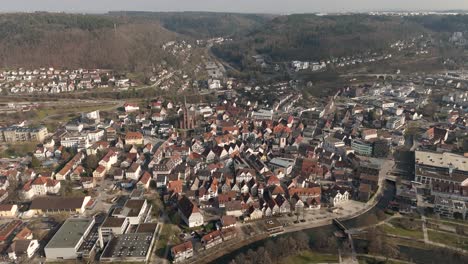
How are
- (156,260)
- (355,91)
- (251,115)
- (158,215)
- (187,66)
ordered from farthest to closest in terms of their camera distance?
1. (187,66)
2. (355,91)
3. (251,115)
4. (158,215)
5. (156,260)

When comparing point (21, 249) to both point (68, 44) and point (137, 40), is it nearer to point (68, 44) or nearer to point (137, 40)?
point (68, 44)

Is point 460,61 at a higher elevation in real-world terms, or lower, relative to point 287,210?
higher

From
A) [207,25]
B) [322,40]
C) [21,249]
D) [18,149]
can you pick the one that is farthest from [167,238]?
[207,25]

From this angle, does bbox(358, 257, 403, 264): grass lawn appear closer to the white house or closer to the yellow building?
the white house

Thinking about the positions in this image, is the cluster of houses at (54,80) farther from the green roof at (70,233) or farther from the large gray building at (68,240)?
the large gray building at (68,240)

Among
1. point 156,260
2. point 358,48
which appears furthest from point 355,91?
point 156,260

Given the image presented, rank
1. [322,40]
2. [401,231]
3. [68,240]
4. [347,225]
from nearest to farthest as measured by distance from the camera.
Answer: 1. [68,240]
2. [401,231]
3. [347,225]
4. [322,40]

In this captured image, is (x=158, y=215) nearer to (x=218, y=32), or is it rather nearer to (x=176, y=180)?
(x=176, y=180)
